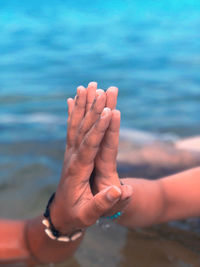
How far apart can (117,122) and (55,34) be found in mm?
9805

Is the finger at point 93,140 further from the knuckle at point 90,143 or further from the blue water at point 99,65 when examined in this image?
the blue water at point 99,65

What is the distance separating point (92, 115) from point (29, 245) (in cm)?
85

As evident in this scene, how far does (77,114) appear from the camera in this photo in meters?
1.30

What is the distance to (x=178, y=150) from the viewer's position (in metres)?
3.27

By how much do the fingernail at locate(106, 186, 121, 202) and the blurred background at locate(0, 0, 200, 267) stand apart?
1.13m

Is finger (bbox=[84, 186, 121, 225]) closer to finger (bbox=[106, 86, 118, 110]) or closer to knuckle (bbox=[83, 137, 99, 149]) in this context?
knuckle (bbox=[83, 137, 99, 149])

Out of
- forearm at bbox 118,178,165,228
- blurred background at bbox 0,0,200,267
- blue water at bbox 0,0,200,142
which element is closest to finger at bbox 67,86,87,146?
forearm at bbox 118,178,165,228

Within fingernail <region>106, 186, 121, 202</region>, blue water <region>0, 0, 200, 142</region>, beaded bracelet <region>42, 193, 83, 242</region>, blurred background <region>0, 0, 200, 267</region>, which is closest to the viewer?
fingernail <region>106, 186, 121, 202</region>

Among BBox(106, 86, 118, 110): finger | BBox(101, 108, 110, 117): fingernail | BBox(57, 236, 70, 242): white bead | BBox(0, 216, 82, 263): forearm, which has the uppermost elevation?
BBox(106, 86, 118, 110): finger

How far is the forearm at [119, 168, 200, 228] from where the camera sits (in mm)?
1699

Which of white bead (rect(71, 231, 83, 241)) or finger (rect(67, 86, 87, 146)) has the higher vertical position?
finger (rect(67, 86, 87, 146))

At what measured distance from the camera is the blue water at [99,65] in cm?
455

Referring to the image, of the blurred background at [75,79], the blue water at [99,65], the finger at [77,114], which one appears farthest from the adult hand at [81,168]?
the blue water at [99,65]

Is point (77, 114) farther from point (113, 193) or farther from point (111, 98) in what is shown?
point (113, 193)
